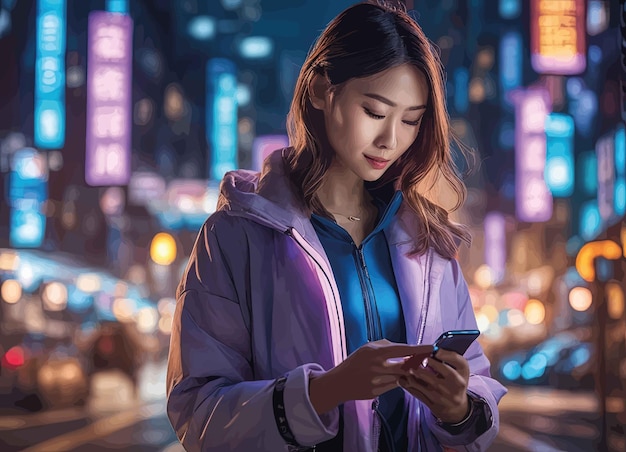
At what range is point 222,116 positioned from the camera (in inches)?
281

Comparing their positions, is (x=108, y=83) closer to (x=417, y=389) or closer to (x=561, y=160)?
(x=561, y=160)

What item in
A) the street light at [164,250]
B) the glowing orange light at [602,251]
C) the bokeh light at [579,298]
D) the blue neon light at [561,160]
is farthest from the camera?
the street light at [164,250]

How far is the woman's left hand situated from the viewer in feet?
3.50

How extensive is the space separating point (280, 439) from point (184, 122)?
6378 millimetres

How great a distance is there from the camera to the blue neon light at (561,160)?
6.76 meters

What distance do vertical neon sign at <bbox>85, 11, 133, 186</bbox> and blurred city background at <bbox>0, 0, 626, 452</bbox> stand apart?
0.01m

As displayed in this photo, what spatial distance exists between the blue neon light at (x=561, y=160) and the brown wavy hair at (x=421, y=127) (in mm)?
5647

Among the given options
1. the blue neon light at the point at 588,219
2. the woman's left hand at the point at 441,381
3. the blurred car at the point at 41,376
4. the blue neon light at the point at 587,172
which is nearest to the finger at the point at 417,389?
the woman's left hand at the point at 441,381

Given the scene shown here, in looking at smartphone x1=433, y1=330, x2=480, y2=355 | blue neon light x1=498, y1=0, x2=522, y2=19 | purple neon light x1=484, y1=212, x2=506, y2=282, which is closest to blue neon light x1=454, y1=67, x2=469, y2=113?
blue neon light x1=498, y1=0, x2=522, y2=19

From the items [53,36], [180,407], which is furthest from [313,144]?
[53,36]

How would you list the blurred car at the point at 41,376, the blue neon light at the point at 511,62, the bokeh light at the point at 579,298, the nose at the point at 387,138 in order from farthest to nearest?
the blue neon light at the point at 511,62 < the bokeh light at the point at 579,298 < the blurred car at the point at 41,376 < the nose at the point at 387,138

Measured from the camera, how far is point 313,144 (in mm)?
1312

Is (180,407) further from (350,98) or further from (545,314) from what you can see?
(545,314)

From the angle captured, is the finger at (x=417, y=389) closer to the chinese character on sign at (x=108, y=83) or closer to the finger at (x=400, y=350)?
the finger at (x=400, y=350)
